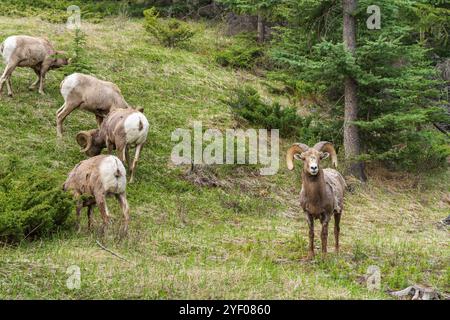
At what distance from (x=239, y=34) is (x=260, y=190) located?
38.0 feet

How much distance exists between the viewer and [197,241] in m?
10.3

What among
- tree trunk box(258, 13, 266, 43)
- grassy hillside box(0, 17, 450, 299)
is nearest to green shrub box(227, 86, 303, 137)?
grassy hillside box(0, 17, 450, 299)

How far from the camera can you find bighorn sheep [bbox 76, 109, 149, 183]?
495 inches

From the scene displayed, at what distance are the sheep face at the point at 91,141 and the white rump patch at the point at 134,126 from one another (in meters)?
0.66

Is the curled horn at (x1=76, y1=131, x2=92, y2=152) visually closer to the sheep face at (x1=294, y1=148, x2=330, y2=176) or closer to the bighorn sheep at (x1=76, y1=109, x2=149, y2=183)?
the bighorn sheep at (x1=76, y1=109, x2=149, y2=183)

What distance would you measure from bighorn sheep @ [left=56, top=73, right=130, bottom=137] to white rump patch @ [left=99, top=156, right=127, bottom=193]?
4.04 meters

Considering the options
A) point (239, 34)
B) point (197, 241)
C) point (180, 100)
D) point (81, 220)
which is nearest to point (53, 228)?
point (81, 220)

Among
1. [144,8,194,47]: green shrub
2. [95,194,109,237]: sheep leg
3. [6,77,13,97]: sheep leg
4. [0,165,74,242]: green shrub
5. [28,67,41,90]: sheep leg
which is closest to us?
[0,165,74,242]: green shrub

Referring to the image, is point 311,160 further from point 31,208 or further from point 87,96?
point 87,96

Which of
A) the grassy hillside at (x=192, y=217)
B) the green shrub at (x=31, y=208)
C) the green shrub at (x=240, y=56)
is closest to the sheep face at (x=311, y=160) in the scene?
the grassy hillside at (x=192, y=217)

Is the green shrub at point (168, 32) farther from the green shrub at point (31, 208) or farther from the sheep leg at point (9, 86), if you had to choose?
the green shrub at point (31, 208)

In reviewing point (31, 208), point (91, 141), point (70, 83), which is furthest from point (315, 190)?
point (70, 83)

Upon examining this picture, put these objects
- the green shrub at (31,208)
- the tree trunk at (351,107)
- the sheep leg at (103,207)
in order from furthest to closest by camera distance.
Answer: the tree trunk at (351,107)
the sheep leg at (103,207)
the green shrub at (31,208)

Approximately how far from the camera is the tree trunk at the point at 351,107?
1588 centimetres
